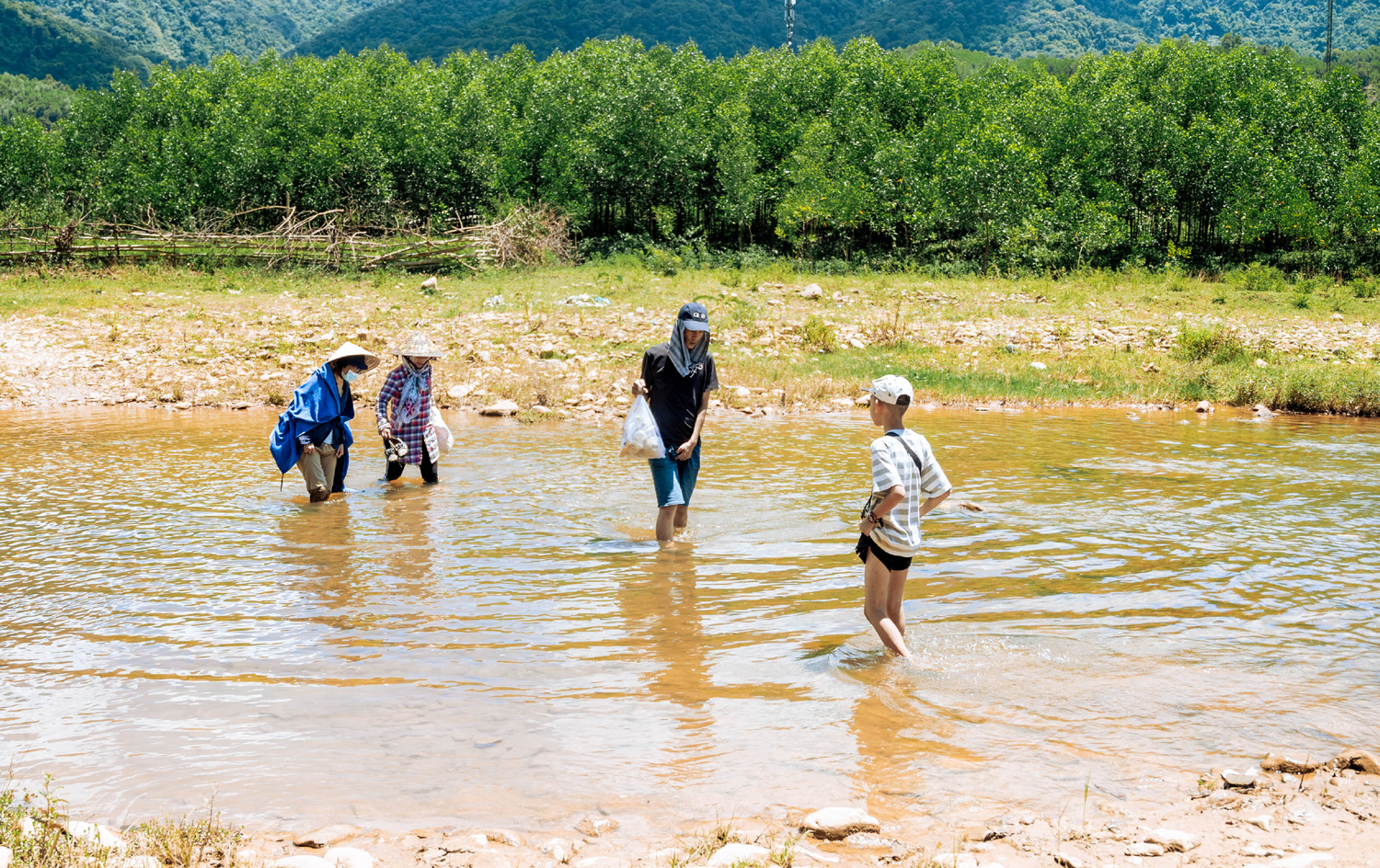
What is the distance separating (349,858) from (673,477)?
4.11m

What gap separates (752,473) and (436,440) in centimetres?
308

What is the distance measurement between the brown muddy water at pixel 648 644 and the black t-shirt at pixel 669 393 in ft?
3.15

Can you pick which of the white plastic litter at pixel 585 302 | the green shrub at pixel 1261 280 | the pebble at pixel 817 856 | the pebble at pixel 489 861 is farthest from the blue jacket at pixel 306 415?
the green shrub at pixel 1261 280

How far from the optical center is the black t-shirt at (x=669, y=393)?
22.6 feet

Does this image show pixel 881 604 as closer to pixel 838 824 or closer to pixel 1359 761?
pixel 838 824

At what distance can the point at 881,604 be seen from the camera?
16.5ft

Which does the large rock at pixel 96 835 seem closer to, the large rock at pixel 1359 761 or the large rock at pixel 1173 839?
the large rock at pixel 1173 839

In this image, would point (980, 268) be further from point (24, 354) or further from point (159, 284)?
point (24, 354)

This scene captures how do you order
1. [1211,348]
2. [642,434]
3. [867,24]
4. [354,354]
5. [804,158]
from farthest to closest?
[867,24], [804,158], [1211,348], [354,354], [642,434]

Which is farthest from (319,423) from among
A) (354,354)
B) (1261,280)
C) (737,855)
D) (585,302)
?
(1261,280)

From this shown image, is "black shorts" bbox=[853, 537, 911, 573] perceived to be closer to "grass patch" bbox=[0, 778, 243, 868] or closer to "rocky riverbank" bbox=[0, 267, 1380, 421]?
"grass patch" bbox=[0, 778, 243, 868]

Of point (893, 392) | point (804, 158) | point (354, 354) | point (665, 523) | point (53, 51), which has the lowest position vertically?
point (665, 523)

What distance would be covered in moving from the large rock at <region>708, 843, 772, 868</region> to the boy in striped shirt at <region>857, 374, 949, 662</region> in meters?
1.92

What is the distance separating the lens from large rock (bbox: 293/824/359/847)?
11.1 ft
